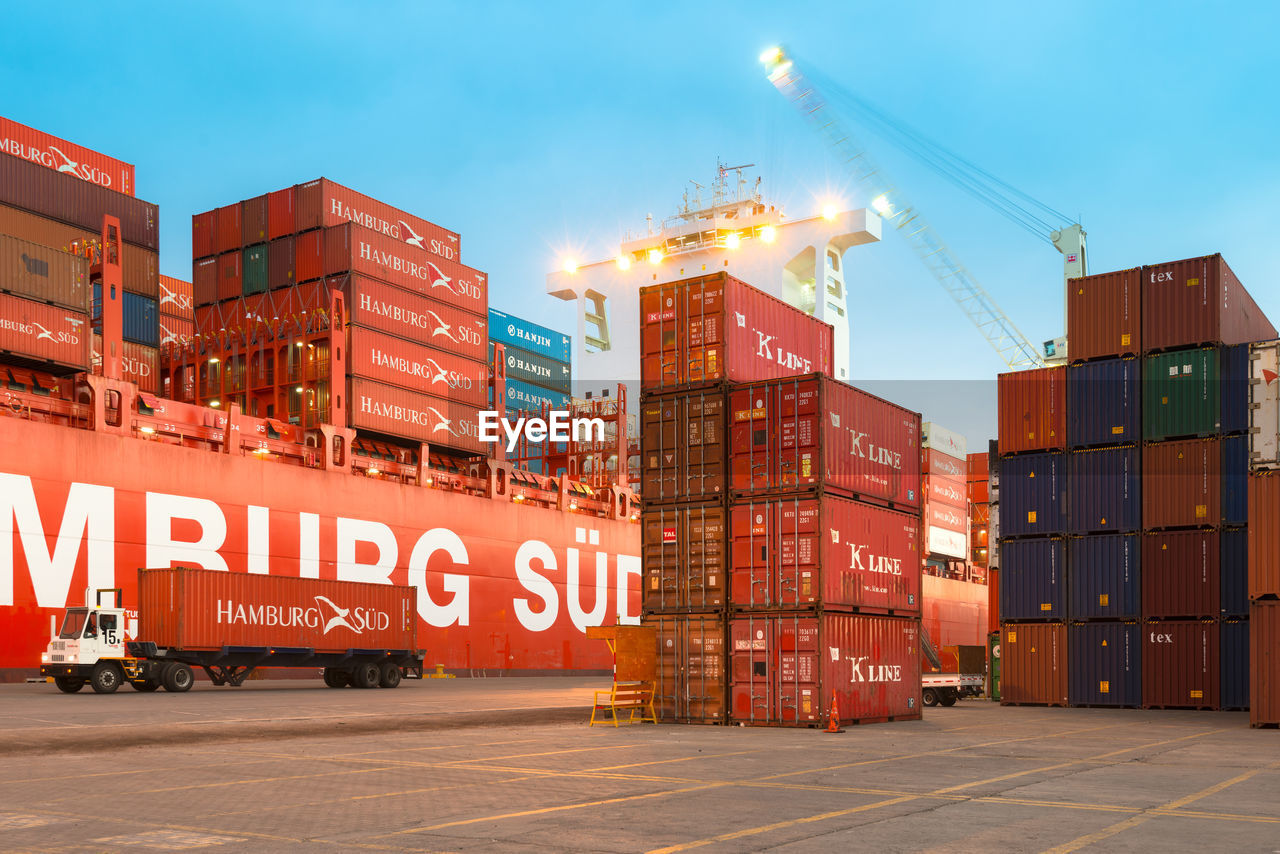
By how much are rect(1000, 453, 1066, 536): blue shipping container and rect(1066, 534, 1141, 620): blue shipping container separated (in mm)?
883

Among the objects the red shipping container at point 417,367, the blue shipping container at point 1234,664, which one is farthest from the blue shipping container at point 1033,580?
the red shipping container at point 417,367

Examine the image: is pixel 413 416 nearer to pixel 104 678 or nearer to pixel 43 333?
pixel 43 333

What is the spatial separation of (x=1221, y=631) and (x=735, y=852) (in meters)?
25.1

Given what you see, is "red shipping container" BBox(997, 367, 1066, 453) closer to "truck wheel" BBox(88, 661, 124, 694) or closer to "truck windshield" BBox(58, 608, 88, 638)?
"truck wheel" BBox(88, 661, 124, 694)

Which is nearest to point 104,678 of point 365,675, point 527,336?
point 365,675

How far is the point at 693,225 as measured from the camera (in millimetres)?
72750

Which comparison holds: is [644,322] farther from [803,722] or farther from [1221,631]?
[1221,631]

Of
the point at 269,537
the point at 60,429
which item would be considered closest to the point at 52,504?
the point at 60,429

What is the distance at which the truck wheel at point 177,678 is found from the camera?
30828mm

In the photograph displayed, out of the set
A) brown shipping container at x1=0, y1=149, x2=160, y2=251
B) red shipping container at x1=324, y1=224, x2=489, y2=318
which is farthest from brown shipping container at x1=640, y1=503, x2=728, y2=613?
brown shipping container at x1=0, y1=149, x2=160, y2=251

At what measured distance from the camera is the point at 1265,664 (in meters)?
23.3

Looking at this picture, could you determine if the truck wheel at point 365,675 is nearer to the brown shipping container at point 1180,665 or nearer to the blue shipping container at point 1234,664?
the brown shipping container at point 1180,665

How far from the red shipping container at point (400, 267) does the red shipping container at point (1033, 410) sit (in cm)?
2605

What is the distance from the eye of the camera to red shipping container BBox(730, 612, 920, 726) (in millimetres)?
21812
